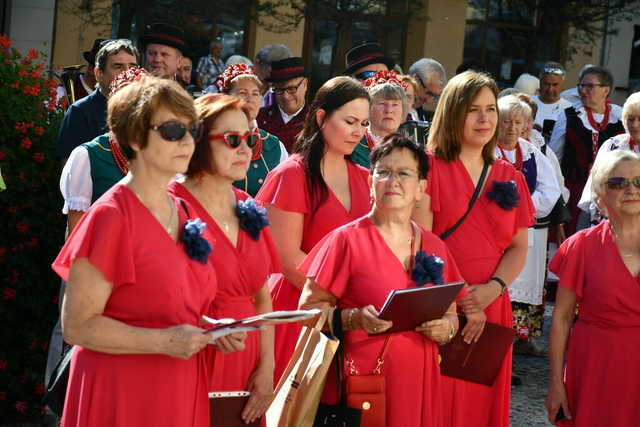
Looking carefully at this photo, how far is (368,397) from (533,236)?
4.00m

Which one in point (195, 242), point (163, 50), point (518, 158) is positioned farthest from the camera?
point (518, 158)

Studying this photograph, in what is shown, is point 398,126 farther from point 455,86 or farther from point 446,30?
point 446,30

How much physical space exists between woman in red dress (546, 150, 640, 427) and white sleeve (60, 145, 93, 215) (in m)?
2.43

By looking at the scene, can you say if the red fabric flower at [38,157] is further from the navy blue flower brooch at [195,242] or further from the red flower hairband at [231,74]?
the navy blue flower brooch at [195,242]

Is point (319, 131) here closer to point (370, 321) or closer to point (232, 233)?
point (232, 233)

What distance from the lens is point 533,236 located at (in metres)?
7.89

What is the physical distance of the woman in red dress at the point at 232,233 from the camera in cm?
404

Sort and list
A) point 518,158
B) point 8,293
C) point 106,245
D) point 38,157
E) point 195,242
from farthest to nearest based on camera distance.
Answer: point 518,158 → point 38,157 → point 8,293 → point 195,242 → point 106,245

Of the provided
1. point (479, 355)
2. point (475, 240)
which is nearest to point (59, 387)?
point (479, 355)

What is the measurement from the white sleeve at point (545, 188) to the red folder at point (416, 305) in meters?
3.49

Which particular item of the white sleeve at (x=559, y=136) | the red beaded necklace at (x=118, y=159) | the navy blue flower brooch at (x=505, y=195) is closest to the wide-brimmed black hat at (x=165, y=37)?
the red beaded necklace at (x=118, y=159)

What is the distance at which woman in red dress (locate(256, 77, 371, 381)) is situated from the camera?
4973 millimetres

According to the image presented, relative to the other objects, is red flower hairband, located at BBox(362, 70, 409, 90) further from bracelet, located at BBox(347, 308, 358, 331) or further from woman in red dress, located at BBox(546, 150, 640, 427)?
bracelet, located at BBox(347, 308, 358, 331)

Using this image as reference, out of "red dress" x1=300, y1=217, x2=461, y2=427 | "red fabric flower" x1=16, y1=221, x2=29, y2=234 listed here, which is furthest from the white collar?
"red dress" x1=300, y1=217, x2=461, y2=427
